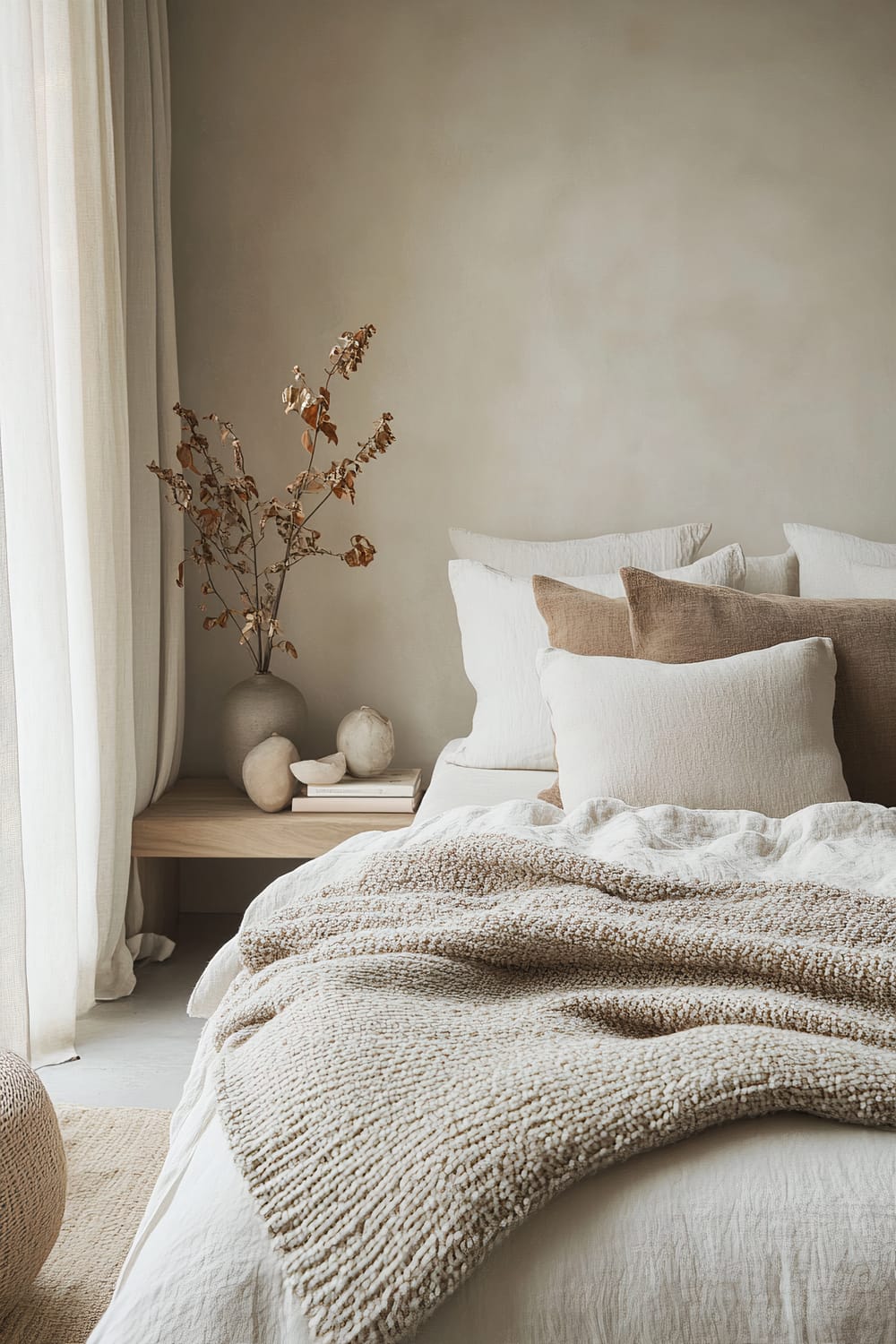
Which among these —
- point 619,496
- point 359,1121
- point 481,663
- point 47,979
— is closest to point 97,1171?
point 47,979

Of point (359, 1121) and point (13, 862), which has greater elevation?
point (359, 1121)

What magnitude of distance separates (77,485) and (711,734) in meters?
1.47

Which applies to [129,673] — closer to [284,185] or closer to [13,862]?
[13,862]

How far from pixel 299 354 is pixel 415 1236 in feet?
8.69

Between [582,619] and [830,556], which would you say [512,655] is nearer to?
[582,619]

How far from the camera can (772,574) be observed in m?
2.64

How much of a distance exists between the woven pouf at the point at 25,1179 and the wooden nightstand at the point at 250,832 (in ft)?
3.78

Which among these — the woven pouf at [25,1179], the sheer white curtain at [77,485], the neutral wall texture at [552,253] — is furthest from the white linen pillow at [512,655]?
the woven pouf at [25,1179]

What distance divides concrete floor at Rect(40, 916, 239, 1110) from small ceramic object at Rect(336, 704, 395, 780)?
0.65m

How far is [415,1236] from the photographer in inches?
26.4

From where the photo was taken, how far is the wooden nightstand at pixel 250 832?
254 cm

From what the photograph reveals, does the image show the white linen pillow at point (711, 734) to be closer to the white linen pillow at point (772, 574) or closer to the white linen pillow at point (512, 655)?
the white linen pillow at point (512, 655)

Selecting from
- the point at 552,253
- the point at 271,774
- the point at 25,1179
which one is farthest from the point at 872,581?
the point at 25,1179

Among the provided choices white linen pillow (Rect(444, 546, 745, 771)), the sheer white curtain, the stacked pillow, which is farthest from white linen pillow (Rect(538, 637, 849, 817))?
the sheer white curtain
